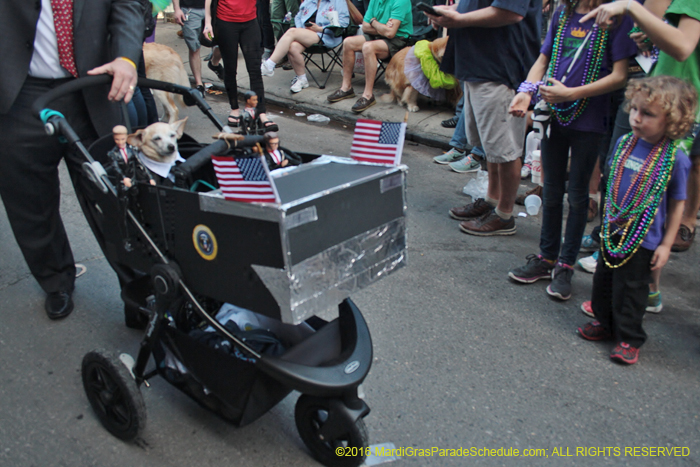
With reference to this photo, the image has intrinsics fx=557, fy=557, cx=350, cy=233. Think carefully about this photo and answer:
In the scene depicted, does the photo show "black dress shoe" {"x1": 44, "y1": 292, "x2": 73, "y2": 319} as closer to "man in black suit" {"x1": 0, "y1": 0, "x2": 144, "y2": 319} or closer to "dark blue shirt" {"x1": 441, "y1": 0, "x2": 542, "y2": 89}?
"man in black suit" {"x1": 0, "y1": 0, "x2": 144, "y2": 319}

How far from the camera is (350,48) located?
7590 mm

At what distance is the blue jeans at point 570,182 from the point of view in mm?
3225

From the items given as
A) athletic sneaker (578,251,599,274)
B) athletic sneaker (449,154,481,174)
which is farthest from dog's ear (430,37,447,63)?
athletic sneaker (578,251,599,274)

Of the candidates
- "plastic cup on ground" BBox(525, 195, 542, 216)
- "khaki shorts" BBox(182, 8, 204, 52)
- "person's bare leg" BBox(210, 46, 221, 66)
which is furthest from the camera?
"person's bare leg" BBox(210, 46, 221, 66)

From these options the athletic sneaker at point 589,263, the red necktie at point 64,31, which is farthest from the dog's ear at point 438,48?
the red necktie at point 64,31

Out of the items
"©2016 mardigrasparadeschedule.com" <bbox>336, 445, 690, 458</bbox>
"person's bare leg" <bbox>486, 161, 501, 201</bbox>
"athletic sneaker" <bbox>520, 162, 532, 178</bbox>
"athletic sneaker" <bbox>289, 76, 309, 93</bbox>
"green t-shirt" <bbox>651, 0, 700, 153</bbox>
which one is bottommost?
"©2016 mardigrasparadeschedule.com" <bbox>336, 445, 690, 458</bbox>

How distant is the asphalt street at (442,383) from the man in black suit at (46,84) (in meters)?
0.69

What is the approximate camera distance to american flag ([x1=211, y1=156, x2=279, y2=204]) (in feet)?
5.47

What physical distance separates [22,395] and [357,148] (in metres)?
2.08

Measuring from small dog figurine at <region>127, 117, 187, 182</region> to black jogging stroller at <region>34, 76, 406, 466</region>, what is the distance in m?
0.14

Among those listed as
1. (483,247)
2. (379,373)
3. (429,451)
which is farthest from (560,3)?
(429,451)

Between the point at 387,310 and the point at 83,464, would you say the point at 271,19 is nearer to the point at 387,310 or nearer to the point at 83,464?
the point at 387,310

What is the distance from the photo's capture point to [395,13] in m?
7.12

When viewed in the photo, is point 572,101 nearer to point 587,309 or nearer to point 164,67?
point 587,309
